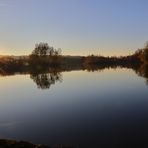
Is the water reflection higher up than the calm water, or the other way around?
the calm water

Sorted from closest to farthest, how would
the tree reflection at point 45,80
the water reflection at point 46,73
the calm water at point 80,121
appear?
the calm water at point 80,121, the tree reflection at point 45,80, the water reflection at point 46,73

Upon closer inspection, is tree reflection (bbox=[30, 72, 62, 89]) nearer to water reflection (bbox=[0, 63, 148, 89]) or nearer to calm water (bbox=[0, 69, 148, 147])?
water reflection (bbox=[0, 63, 148, 89])

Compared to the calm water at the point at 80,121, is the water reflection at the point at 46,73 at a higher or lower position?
lower

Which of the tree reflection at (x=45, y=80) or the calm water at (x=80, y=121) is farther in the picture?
the tree reflection at (x=45, y=80)

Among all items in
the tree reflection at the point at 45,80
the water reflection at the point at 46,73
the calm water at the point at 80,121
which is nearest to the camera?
the calm water at the point at 80,121

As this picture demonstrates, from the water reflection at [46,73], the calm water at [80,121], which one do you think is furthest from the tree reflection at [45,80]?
the calm water at [80,121]

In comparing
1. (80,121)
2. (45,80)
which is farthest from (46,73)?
(80,121)

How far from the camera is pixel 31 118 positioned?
2258cm

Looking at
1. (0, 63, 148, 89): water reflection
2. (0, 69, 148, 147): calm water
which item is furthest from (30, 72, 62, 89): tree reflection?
(0, 69, 148, 147): calm water

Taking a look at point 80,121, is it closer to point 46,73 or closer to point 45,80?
point 45,80

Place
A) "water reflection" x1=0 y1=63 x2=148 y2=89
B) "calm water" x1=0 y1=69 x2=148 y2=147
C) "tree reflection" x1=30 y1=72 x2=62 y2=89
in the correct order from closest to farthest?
"calm water" x1=0 y1=69 x2=148 y2=147, "tree reflection" x1=30 y1=72 x2=62 y2=89, "water reflection" x1=0 y1=63 x2=148 y2=89

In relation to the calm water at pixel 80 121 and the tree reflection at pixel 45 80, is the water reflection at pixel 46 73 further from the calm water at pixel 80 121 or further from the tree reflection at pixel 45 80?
the calm water at pixel 80 121

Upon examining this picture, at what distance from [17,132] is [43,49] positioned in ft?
388

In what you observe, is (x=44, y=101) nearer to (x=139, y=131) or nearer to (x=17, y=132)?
(x=17, y=132)
